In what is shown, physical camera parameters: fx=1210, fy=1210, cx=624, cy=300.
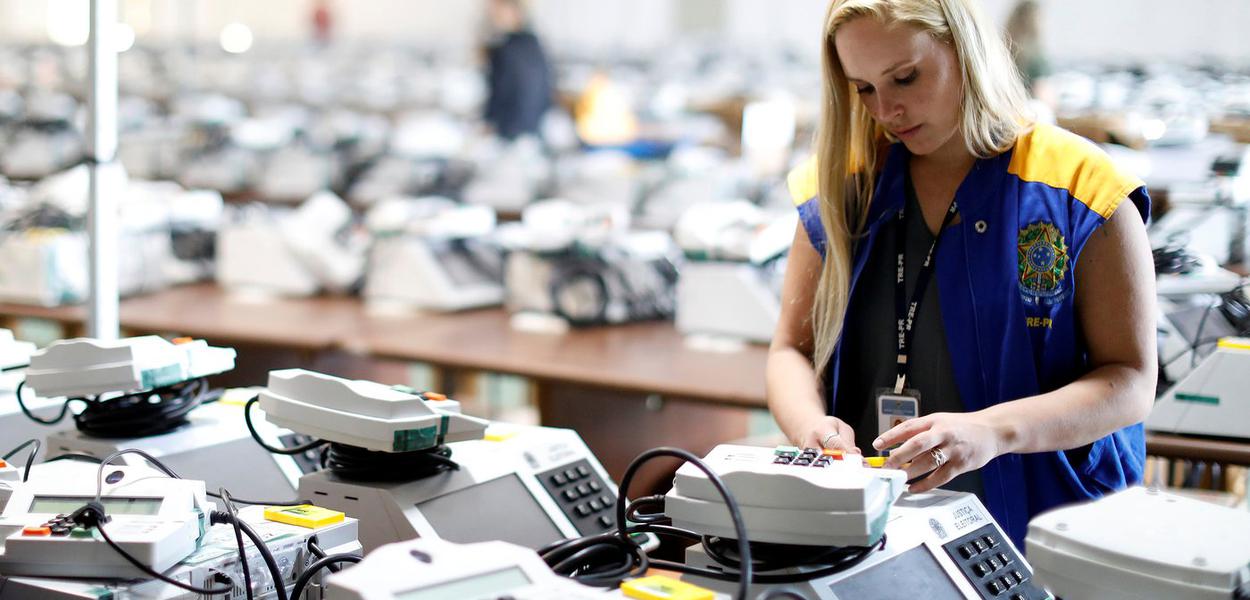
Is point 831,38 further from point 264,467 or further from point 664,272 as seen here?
point 664,272

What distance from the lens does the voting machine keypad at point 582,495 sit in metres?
1.57

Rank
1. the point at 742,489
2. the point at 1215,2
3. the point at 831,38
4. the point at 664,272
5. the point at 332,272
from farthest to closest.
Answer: the point at 1215,2 → the point at 332,272 → the point at 664,272 → the point at 831,38 → the point at 742,489

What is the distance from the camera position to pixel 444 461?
4.84 feet

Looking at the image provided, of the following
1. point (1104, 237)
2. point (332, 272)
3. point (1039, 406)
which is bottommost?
point (332, 272)

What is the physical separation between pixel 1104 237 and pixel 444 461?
86 cm

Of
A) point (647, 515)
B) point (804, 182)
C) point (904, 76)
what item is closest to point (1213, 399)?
point (804, 182)

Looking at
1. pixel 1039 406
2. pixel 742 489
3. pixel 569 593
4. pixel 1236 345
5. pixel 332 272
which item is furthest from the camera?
pixel 332 272

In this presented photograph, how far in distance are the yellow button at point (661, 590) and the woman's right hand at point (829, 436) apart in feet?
1.27

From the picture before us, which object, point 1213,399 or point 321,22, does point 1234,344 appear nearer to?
point 1213,399

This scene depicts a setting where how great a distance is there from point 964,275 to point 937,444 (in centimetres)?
37

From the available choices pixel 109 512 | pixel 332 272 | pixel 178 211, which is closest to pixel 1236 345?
pixel 109 512

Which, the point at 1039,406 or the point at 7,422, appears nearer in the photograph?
the point at 1039,406

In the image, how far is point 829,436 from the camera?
1.42 metres

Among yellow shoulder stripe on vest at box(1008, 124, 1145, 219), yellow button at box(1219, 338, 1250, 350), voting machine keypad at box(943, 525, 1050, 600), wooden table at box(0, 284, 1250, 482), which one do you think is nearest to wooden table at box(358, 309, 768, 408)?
wooden table at box(0, 284, 1250, 482)
